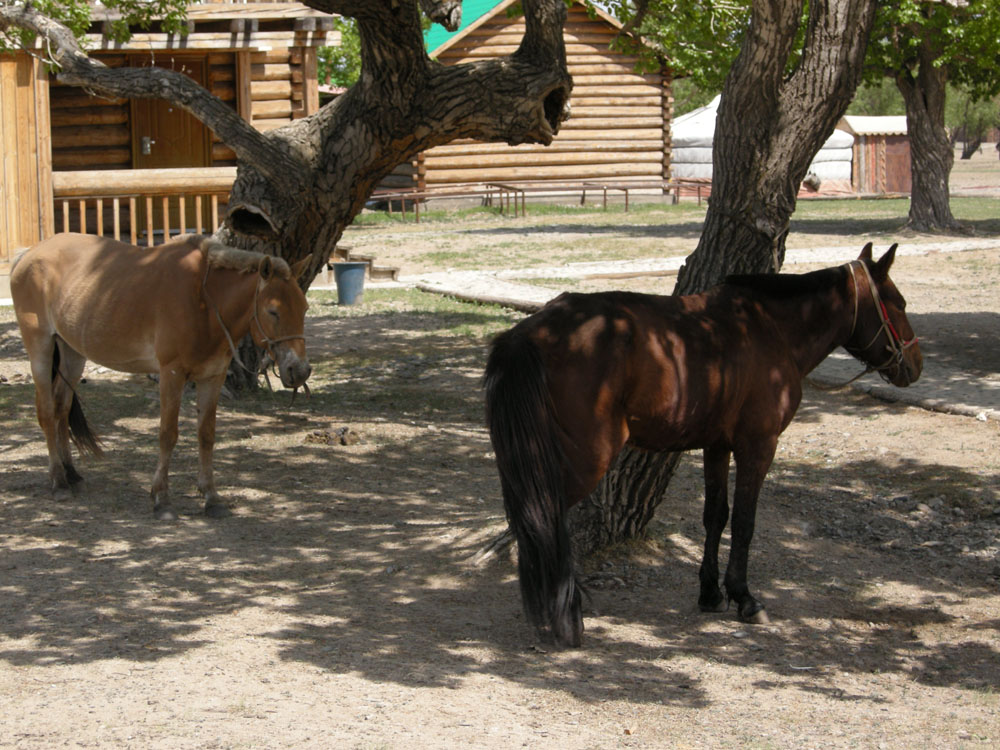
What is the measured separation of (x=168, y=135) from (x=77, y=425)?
12234mm

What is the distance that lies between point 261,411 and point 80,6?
200 inches

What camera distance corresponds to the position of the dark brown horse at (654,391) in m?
4.85

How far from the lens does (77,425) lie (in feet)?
25.8

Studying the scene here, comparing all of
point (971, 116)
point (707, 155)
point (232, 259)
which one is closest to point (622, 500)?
point (232, 259)

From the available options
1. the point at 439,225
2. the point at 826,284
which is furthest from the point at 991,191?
the point at 826,284

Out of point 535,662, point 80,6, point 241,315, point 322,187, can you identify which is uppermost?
point 80,6

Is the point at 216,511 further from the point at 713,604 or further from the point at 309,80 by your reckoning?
the point at 309,80

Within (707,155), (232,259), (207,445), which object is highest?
(707,155)

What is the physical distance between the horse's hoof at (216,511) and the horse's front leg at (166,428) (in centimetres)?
20

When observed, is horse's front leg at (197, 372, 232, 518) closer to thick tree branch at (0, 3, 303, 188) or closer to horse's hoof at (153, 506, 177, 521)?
horse's hoof at (153, 506, 177, 521)

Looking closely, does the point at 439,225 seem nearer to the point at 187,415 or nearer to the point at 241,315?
the point at 187,415

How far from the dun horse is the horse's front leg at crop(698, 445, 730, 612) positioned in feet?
8.07

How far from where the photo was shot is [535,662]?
16.3 feet

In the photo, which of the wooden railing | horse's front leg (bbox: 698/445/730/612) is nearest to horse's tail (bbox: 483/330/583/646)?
horse's front leg (bbox: 698/445/730/612)
